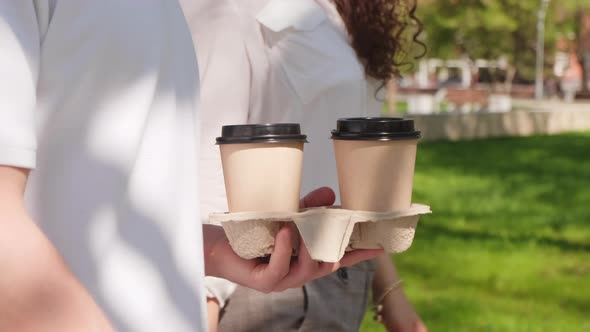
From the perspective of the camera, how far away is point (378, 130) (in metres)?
1.41

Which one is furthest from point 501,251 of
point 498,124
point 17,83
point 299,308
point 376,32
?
point 498,124

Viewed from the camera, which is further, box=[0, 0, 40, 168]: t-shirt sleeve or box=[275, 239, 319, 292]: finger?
box=[275, 239, 319, 292]: finger

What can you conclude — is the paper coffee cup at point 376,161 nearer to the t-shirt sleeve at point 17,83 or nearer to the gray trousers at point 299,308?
the gray trousers at point 299,308

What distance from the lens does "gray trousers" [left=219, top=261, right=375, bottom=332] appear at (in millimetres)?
1889

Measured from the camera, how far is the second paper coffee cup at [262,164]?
1.42 meters

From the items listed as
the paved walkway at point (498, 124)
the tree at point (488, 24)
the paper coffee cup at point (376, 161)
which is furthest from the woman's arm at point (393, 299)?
the tree at point (488, 24)

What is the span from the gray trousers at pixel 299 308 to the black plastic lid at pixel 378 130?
57cm

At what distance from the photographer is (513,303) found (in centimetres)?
578

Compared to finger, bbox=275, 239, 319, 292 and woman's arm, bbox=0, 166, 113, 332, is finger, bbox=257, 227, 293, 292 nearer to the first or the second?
finger, bbox=275, 239, 319, 292

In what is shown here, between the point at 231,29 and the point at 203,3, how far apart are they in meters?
0.08

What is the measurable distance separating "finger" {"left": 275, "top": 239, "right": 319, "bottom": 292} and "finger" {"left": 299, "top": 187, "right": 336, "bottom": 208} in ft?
0.37

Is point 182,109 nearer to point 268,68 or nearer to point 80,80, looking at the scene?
point 80,80

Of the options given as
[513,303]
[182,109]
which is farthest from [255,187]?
[513,303]

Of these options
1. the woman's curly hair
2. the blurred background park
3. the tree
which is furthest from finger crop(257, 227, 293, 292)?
the tree
